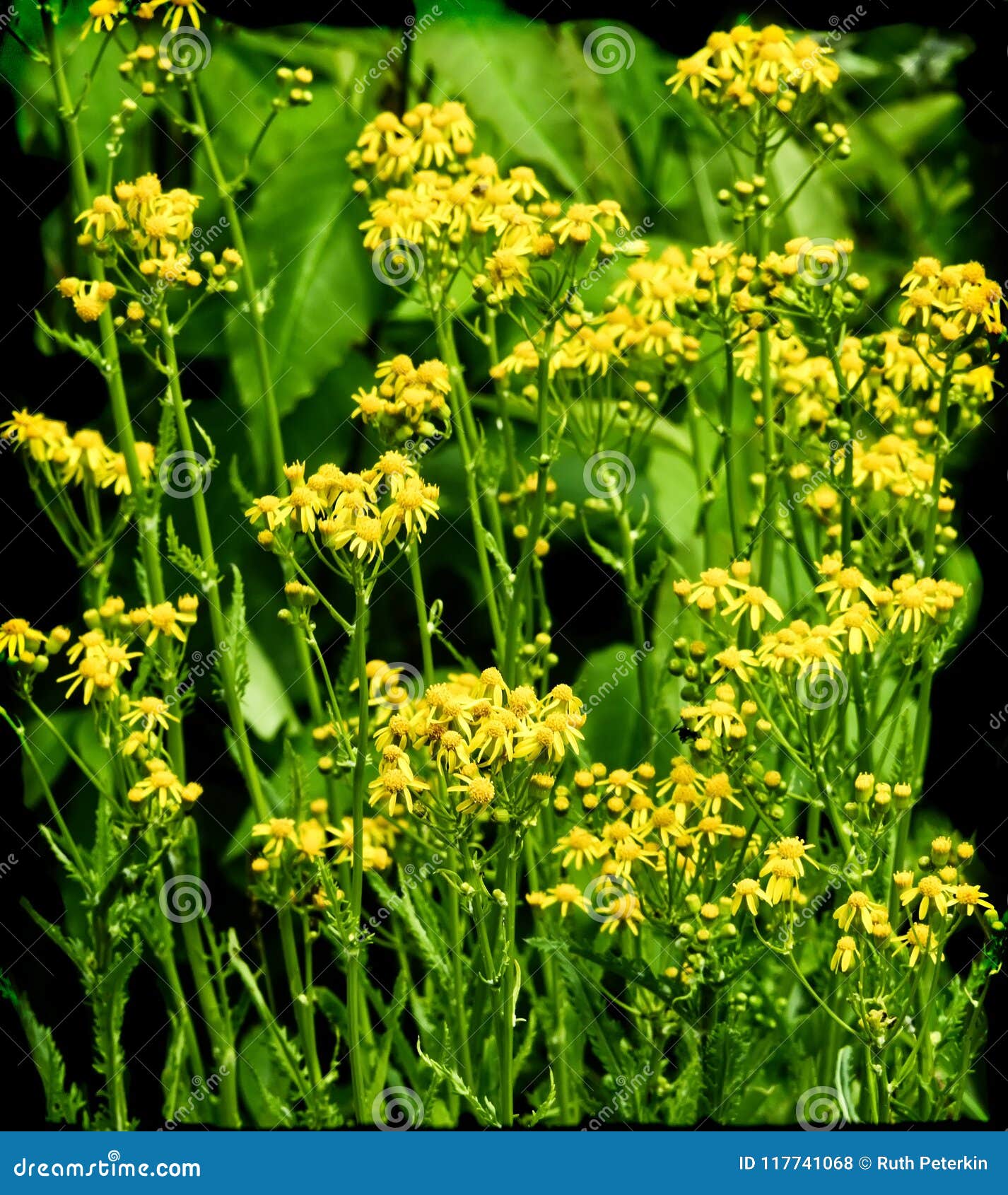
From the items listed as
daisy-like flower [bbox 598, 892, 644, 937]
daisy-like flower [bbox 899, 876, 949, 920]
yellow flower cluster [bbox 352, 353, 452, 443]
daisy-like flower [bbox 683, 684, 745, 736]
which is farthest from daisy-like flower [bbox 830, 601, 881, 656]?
yellow flower cluster [bbox 352, 353, 452, 443]

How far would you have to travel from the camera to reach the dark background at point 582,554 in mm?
1740

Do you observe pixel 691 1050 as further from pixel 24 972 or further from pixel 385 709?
pixel 24 972

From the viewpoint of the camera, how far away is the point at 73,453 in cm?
152

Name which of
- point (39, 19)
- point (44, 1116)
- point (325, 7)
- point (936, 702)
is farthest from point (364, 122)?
point (44, 1116)

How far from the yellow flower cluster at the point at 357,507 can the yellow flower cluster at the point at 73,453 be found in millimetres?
343

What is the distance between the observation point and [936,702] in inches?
78.4

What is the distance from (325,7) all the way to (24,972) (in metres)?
1.33

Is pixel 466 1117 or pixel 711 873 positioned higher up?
pixel 711 873

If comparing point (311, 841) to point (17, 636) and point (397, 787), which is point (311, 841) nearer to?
point (397, 787)

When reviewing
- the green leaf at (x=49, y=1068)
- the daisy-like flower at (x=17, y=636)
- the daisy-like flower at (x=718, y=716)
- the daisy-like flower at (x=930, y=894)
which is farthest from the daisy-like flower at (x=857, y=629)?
the green leaf at (x=49, y=1068)

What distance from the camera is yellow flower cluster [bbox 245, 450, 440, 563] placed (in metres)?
1.16

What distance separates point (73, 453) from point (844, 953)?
97 centimetres

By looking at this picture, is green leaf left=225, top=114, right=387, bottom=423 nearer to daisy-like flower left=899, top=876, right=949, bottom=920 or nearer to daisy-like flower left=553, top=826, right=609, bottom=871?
daisy-like flower left=553, top=826, right=609, bottom=871

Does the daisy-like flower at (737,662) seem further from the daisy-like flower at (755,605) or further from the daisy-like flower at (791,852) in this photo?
Result: the daisy-like flower at (791,852)
